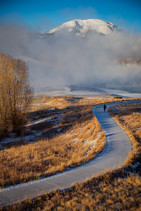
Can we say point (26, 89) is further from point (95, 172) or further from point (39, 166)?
point (95, 172)

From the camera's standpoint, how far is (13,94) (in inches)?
747

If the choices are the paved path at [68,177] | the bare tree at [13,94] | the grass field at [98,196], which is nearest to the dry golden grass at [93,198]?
the grass field at [98,196]

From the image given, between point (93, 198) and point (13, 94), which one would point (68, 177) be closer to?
point (93, 198)

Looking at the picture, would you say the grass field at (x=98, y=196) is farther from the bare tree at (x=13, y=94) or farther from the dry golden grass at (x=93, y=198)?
the bare tree at (x=13, y=94)

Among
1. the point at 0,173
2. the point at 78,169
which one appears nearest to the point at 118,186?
the point at 78,169

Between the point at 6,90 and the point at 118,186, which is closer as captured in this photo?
the point at 118,186

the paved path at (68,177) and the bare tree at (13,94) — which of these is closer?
the paved path at (68,177)

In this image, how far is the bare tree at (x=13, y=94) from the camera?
18203mm

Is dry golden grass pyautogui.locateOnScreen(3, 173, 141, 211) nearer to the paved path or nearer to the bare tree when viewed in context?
the paved path

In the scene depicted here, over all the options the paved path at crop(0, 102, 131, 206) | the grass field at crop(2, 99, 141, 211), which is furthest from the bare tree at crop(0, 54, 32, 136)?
the grass field at crop(2, 99, 141, 211)

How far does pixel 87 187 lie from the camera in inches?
224

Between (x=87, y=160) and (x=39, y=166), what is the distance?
10.4ft

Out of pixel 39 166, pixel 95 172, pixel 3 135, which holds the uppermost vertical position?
pixel 95 172

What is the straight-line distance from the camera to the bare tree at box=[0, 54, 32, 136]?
59.7 feet
